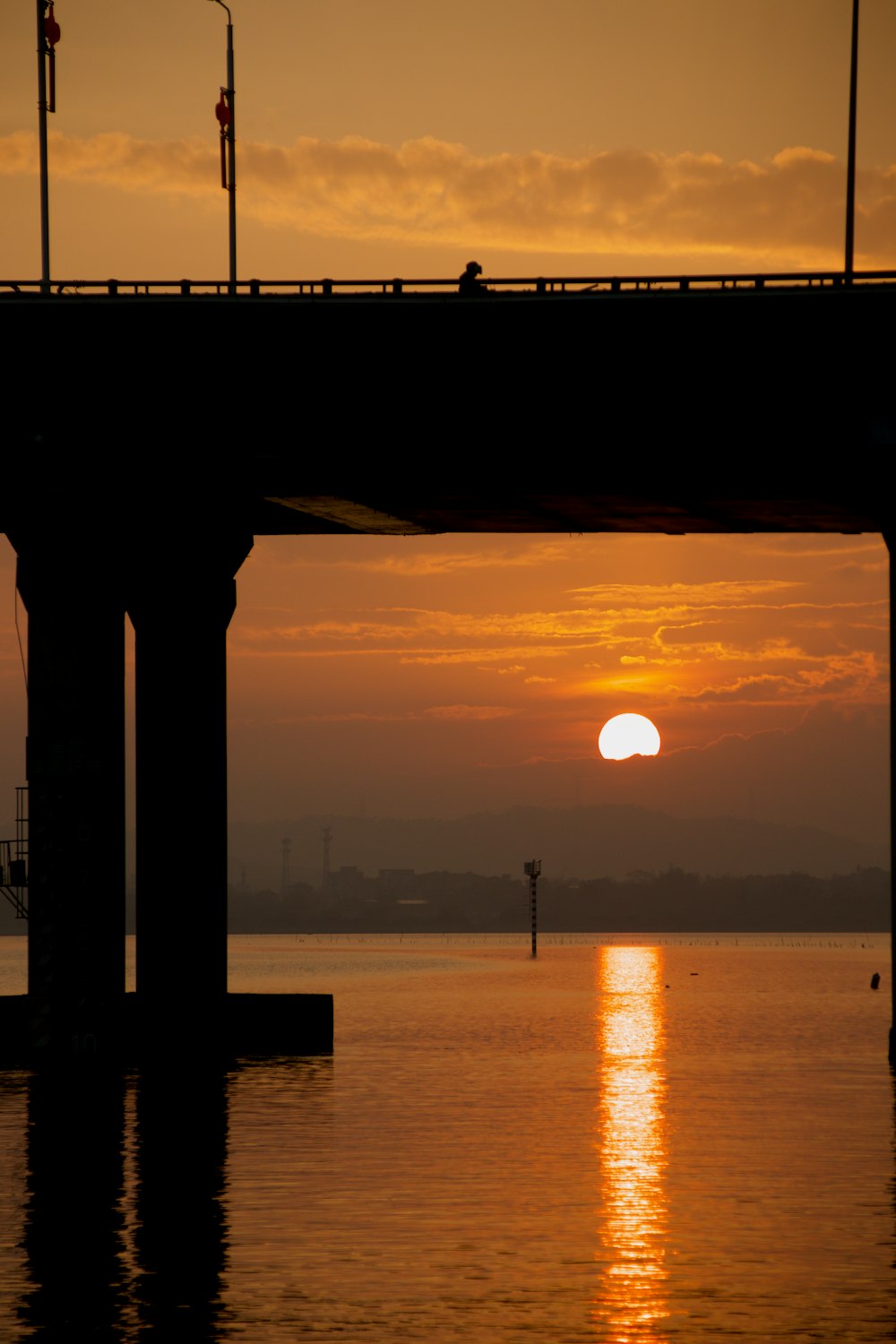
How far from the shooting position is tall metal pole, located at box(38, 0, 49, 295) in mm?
72000

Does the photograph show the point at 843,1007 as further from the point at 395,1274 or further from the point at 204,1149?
the point at 395,1274

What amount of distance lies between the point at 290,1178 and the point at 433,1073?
37563mm

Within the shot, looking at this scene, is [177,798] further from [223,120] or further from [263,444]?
[223,120]

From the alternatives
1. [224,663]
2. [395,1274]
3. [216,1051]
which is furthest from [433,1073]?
[395,1274]

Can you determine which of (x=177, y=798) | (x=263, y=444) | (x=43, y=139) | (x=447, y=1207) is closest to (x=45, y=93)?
(x=43, y=139)

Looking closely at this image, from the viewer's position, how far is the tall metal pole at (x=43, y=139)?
236ft

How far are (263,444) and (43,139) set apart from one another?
15002 millimetres

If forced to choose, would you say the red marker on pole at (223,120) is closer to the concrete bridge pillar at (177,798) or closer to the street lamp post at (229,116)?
the street lamp post at (229,116)

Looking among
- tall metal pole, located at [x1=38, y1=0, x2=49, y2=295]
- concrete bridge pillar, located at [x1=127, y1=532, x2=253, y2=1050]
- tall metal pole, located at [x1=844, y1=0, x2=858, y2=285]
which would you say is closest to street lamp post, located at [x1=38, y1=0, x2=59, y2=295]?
tall metal pole, located at [x1=38, y1=0, x2=49, y2=295]

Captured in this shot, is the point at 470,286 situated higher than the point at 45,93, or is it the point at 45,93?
the point at 45,93

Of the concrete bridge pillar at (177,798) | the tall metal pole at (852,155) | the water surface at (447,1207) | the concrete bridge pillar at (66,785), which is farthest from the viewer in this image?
the tall metal pole at (852,155)

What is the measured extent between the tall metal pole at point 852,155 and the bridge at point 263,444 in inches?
362

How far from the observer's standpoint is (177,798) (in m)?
72.1

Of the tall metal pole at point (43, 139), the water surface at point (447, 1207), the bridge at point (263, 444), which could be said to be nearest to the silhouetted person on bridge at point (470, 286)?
the bridge at point (263, 444)
